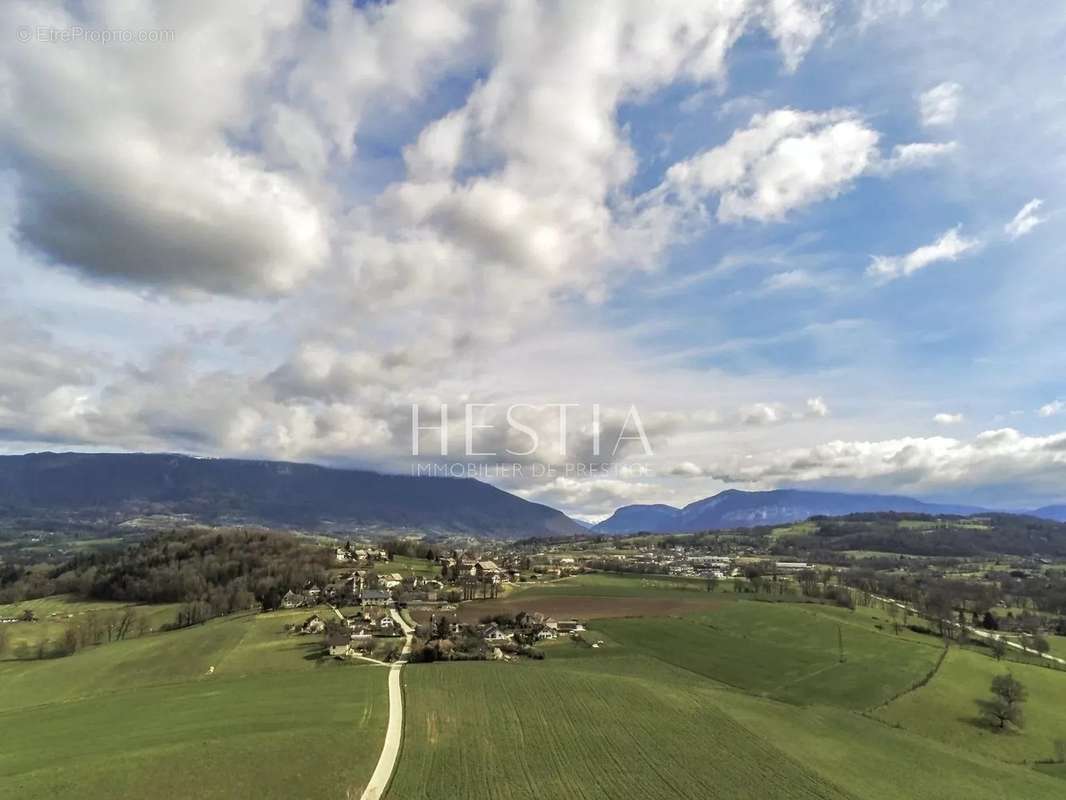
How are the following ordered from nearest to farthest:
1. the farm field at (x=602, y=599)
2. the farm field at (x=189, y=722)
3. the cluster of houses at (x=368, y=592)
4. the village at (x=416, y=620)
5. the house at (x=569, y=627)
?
the farm field at (x=189, y=722), the village at (x=416, y=620), the house at (x=569, y=627), the farm field at (x=602, y=599), the cluster of houses at (x=368, y=592)

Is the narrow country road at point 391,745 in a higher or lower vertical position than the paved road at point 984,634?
higher

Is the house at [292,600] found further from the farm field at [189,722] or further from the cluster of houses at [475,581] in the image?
the farm field at [189,722]

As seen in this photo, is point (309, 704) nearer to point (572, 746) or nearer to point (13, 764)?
point (13, 764)

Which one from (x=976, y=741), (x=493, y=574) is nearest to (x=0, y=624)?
(x=493, y=574)

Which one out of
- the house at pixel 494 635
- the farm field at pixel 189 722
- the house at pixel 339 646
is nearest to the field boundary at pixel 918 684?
the house at pixel 494 635

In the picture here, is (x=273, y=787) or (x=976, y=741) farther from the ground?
(x=273, y=787)

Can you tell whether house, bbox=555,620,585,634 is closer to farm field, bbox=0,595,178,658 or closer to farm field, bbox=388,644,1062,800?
farm field, bbox=388,644,1062,800
